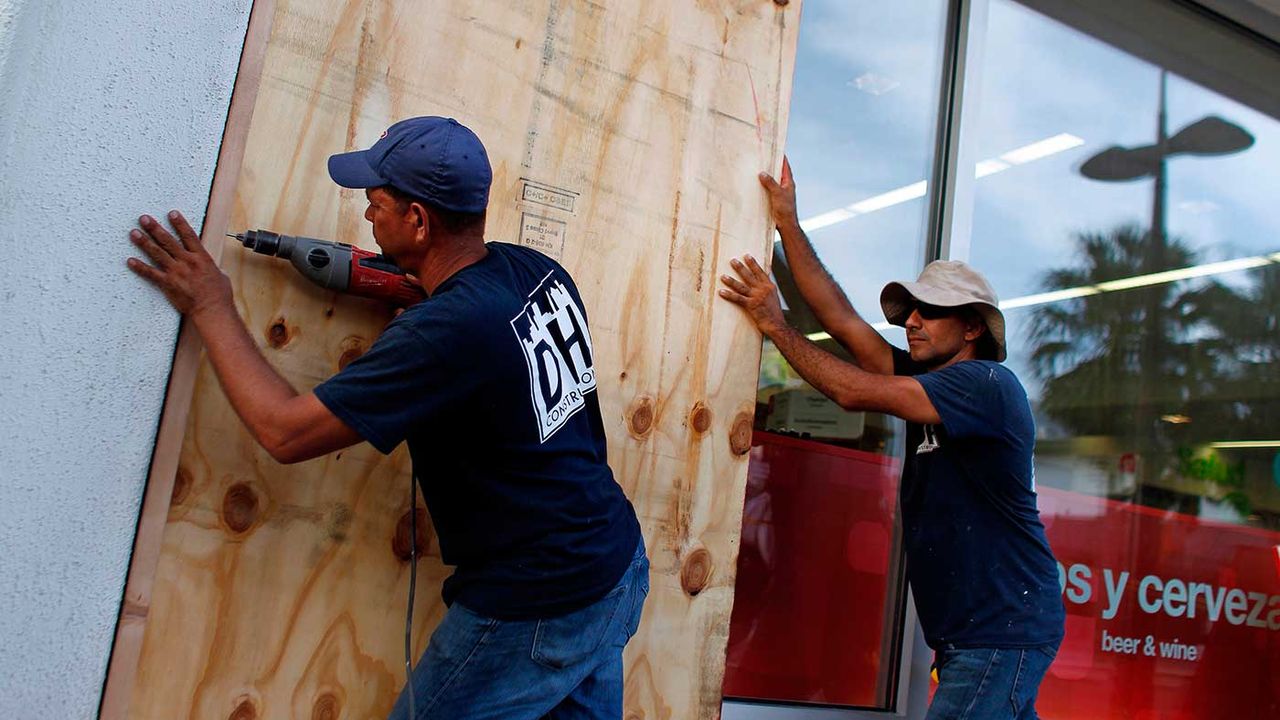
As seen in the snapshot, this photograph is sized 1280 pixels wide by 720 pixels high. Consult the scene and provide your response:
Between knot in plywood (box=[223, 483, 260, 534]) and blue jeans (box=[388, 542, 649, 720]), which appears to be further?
knot in plywood (box=[223, 483, 260, 534])

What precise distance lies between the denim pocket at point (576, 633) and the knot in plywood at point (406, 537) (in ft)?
1.52

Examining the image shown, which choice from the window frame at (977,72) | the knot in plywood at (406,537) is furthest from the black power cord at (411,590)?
the window frame at (977,72)

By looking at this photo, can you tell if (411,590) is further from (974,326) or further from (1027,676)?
(974,326)

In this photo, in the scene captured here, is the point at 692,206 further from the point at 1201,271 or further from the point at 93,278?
the point at 1201,271

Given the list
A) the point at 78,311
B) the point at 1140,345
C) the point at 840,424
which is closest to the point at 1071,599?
the point at 1140,345

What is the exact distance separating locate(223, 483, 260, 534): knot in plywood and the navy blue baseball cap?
68cm

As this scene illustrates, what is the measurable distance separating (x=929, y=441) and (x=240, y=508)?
5.91 ft

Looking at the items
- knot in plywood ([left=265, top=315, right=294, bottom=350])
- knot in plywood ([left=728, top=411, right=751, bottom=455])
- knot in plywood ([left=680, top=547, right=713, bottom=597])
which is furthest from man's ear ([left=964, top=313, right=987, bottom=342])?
knot in plywood ([left=265, top=315, right=294, bottom=350])

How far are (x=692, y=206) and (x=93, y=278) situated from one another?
4.70 ft

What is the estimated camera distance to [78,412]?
1877 mm

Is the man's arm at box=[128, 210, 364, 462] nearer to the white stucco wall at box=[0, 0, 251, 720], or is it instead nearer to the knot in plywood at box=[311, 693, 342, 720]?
the white stucco wall at box=[0, 0, 251, 720]

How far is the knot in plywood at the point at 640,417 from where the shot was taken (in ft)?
8.47

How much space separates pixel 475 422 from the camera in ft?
6.36

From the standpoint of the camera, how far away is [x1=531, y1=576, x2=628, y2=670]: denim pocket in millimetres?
1972
